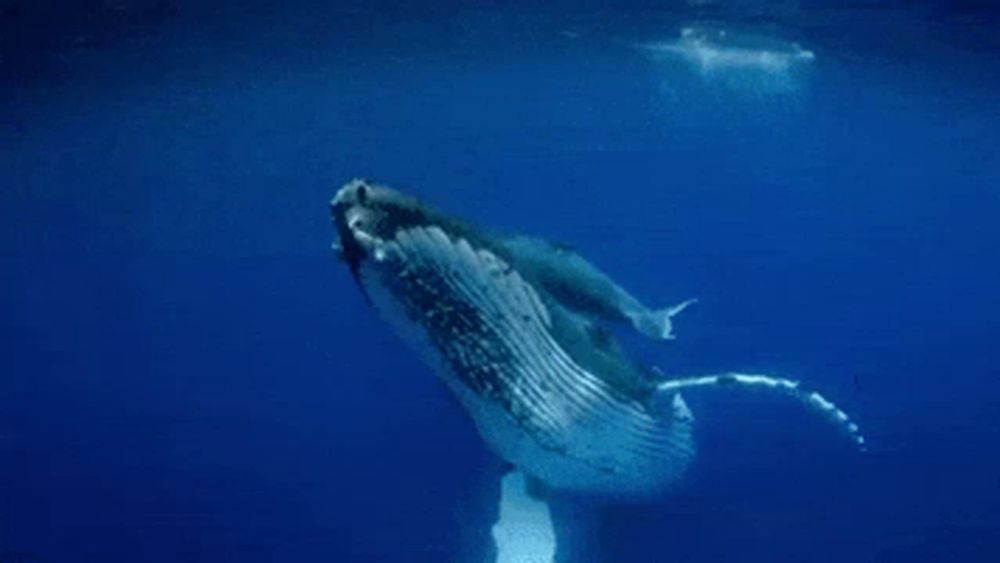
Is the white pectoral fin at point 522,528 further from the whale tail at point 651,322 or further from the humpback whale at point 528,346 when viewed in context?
the whale tail at point 651,322

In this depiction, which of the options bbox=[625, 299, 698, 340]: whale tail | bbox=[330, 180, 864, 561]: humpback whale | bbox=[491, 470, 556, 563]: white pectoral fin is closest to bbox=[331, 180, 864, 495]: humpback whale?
bbox=[330, 180, 864, 561]: humpback whale

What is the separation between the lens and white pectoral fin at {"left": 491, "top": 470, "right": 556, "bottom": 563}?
28.6ft

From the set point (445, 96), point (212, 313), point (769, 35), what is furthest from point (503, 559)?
point (212, 313)

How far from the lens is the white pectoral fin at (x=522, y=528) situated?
28.6 feet

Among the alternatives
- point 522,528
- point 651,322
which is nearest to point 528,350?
point 651,322

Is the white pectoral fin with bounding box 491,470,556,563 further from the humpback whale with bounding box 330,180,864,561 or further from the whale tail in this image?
the whale tail

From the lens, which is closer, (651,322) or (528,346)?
(528,346)

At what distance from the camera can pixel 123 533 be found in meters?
22.2

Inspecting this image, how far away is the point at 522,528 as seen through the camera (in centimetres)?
899

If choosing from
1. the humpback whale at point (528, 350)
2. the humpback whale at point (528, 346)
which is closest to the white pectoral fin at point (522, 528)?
the humpback whale at point (528, 350)

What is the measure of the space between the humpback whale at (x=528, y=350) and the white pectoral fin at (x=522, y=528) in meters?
0.02

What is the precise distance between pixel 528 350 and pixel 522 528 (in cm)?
339

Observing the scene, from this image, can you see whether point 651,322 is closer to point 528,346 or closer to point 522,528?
point 522,528

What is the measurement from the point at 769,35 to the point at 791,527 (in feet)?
30.9
